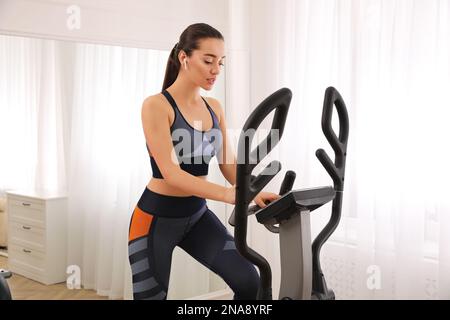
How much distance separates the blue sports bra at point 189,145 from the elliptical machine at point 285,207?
1.72ft

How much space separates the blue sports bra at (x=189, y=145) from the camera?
6.65ft

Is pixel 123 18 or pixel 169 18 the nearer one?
pixel 123 18

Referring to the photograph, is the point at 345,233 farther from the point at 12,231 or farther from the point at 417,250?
the point at 12,231

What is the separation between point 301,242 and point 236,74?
2.34m

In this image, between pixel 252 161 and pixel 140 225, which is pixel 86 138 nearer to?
pixel 140 225

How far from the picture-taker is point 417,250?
8.79 feet

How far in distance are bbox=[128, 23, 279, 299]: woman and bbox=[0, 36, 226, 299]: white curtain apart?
948mm

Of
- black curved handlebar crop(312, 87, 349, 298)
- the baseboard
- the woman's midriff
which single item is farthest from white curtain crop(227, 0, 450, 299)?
the woman's midriff

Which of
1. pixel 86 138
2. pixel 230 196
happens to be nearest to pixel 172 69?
Result: pixel 230 196

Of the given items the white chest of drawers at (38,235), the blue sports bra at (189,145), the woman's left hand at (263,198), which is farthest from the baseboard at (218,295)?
the woman's left hand at (263,198)

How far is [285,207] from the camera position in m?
1.50

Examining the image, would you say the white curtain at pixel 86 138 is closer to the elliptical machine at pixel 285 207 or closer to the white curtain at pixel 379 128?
the white curtain at pixel 379 128
